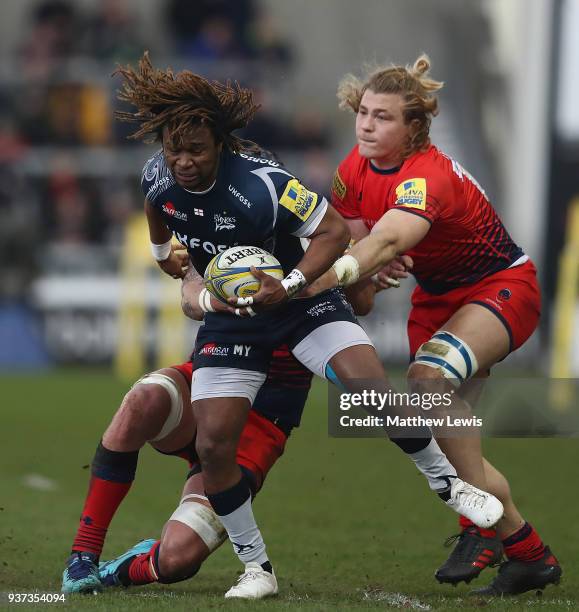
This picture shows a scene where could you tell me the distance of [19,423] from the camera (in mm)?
12711

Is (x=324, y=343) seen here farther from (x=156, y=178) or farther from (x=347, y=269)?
(x=156, y=178)

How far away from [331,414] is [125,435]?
38.4 inches

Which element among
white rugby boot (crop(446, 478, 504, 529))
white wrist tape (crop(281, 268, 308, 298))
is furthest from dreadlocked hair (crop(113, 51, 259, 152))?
white rugby boot (crop(446, 478, 504, 529))

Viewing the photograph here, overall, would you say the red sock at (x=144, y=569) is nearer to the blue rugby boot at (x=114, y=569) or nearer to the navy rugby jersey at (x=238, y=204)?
the blue rugby boot at (x=114, y=569)

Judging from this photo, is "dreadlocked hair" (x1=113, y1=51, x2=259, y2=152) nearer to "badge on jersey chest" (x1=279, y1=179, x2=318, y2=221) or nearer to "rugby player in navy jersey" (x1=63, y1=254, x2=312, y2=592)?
"badge on jersey chest" (x1=279, y1=179, x2=318, y2=221)

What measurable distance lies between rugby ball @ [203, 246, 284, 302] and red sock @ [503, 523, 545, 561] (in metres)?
1.76

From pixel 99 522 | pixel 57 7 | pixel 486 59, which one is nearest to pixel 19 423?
pixel 99 522

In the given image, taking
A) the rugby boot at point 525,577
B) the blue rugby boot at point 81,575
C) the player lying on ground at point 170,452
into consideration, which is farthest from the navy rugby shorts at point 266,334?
the rugby boot at point 525,577

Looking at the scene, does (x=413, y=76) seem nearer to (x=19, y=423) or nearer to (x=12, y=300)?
(x=19, y=423)

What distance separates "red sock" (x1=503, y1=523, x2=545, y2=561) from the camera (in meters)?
6.48

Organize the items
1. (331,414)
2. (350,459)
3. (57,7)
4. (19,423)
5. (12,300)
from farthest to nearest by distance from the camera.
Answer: (57,7) → (12,300) → (19,423) → (350,459) → (331,414)

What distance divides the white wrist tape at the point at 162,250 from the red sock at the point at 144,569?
4.75 feet

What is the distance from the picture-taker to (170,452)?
6.66 meters

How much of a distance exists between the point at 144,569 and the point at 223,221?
63.8 inches
